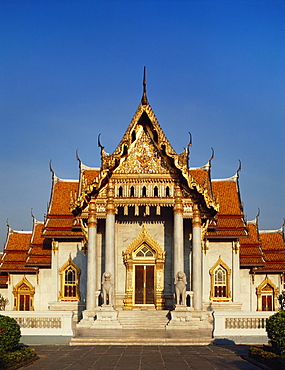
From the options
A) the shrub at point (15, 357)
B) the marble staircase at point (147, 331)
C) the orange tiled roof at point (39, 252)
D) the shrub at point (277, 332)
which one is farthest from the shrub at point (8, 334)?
the orange tiled roof at point (39, 252)

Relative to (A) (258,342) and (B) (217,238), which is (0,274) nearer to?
(B) (217,238)

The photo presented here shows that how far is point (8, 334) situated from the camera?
1288 cm

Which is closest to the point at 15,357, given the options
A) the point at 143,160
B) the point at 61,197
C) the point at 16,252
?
the point at 143,160

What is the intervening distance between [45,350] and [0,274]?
496 inches

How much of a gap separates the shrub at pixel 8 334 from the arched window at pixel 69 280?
11.2 meters

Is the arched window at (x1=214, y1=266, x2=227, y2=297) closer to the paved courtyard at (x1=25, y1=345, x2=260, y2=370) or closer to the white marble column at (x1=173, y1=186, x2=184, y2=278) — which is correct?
the white marble column at (x1=173, y1=186, x2=184, y2=278)

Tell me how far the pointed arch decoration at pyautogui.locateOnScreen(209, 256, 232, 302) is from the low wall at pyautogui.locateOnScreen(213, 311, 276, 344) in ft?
22.2

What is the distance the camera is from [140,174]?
21.6 metres

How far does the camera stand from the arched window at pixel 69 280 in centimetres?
2444

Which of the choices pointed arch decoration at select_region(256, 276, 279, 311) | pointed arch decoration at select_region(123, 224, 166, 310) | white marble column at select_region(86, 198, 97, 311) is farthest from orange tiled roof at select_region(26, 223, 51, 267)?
pointed arch decoration at select_region(256, 276, 279, 311)

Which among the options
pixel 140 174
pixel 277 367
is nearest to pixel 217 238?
pixel 140 174

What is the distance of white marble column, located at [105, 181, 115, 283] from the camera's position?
20719 mm

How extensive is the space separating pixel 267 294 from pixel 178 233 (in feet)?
23.6

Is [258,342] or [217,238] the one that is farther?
[217,238]
